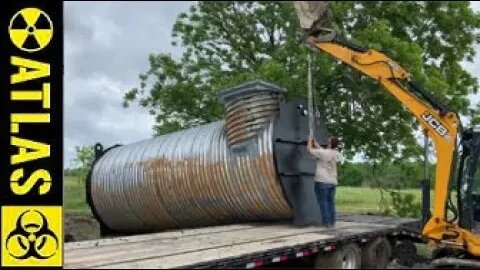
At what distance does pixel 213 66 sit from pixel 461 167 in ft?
39.6

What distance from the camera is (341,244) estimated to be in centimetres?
1077

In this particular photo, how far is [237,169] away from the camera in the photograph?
513 inches

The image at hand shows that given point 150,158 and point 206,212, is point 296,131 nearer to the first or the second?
point 206,212

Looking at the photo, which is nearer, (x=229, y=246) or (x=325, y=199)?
(x=229, y=246)

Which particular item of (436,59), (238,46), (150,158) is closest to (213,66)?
(238,46)

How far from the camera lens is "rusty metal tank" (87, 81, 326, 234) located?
12742mm

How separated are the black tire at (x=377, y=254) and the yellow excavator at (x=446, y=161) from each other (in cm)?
92

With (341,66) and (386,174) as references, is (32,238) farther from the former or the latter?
(386,174)

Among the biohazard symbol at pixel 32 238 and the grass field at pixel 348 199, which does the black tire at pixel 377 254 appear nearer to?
the biohazard symbol at pixel 32 238

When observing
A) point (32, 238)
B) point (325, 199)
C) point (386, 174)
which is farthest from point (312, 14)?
point (386, 174)

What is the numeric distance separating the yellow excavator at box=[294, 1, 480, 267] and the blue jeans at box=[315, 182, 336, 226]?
1.77 meters

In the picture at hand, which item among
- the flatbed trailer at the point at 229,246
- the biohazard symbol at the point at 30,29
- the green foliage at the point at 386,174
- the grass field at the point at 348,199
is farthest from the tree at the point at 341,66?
the biohazard symbol at the point at 30,29

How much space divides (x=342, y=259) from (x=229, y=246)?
2.25 metres

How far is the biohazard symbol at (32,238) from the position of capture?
7449mm
